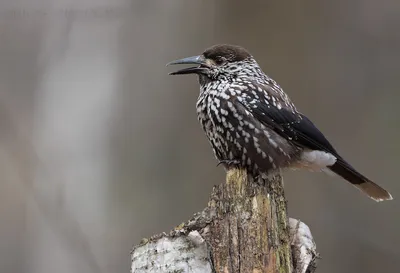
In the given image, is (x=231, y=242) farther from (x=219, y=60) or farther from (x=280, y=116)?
(x=219, y=60)

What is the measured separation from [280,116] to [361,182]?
0.76 metres

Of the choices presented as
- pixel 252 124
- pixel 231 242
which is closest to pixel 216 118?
pixel 252 124

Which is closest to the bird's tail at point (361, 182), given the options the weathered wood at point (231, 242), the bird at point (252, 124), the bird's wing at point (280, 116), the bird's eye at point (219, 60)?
the bird at point (252, 124)

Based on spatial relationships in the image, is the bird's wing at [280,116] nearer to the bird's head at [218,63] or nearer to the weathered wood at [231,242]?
the bird's head at [218,63]

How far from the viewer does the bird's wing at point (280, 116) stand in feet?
14.0

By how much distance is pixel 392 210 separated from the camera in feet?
21.6

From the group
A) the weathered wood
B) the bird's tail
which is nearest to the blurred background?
the bird's tail

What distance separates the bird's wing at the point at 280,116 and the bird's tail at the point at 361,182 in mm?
184

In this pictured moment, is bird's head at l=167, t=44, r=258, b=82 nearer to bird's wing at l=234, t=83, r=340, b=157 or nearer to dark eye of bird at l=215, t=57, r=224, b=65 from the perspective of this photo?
dark eye of bird at l=215, t=57, r=224, b=65

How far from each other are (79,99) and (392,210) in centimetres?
289

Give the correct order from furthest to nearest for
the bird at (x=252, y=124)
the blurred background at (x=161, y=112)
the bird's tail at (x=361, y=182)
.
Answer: the blurred background at (x=161, y=112)
the bird's tail at (x=361, y=182)
the bird at (x=252, y=124)

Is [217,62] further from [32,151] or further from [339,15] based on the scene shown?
[339,15]

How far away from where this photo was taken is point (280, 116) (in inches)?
171

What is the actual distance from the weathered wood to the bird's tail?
120cm
